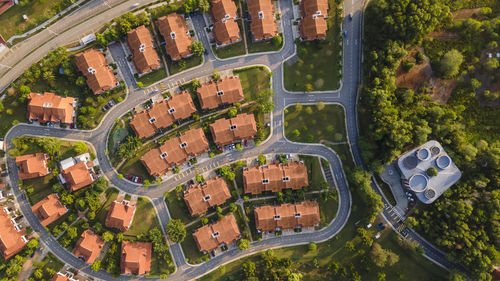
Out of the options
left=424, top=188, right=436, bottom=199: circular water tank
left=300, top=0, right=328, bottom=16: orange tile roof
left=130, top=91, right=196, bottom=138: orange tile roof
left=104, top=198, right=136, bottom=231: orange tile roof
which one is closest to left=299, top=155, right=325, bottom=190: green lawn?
left=424, top=188, right=436, bottom=199: circular water tank

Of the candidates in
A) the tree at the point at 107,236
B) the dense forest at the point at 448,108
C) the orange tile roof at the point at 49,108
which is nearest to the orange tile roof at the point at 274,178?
the dense forest at the point at 448,108

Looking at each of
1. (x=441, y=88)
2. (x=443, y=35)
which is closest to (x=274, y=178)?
(x=441, y=88)

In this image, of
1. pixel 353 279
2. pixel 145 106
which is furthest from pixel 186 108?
pixel 353 279

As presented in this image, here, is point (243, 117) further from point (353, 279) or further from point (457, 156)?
point (457, 156)

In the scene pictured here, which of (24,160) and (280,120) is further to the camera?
(280,120)

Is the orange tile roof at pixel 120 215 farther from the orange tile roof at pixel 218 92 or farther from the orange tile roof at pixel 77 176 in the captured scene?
the orange tile roof at pixel 218 92

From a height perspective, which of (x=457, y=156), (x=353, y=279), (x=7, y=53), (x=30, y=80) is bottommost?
(x=353, y=279)

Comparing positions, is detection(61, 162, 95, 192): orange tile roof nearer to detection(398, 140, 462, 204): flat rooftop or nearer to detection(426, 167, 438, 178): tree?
detection(398, 140, 462, 204): flat rooftop
